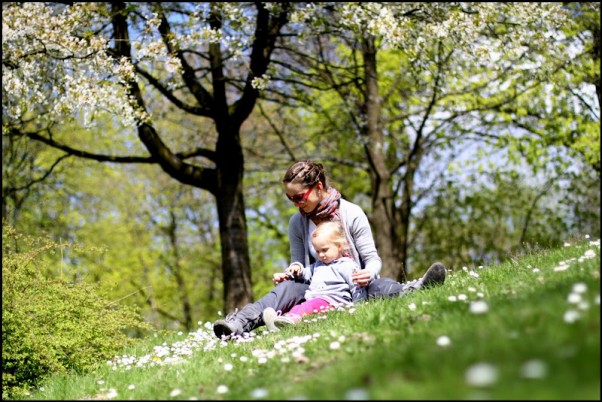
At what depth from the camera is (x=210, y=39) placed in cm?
1191

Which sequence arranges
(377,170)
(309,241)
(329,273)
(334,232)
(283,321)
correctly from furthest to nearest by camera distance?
(377,170) < (309,241) < (334,232) < (329,273) < (283,321)

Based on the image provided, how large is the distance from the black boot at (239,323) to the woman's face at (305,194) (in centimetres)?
128

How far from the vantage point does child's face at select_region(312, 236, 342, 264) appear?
753 centimetres

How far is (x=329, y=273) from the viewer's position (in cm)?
746

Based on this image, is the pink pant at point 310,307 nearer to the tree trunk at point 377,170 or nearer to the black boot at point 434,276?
the black boot at point 434,276

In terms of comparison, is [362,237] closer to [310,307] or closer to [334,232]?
[334,232]

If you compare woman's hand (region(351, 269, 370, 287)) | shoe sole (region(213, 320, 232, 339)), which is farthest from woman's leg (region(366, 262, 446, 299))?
shoe sole (region(213, 320, 232, 339))

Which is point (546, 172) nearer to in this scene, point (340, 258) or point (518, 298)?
point (340, 258)

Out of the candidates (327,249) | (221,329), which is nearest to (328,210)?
(327,249)

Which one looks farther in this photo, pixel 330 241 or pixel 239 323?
pixel 330 241

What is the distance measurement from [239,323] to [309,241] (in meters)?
1.36

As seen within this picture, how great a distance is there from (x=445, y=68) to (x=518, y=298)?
10.5m

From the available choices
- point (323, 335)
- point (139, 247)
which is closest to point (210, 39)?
point (323, 335)

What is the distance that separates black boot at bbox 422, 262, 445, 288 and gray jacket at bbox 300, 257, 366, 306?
0.81 meters
